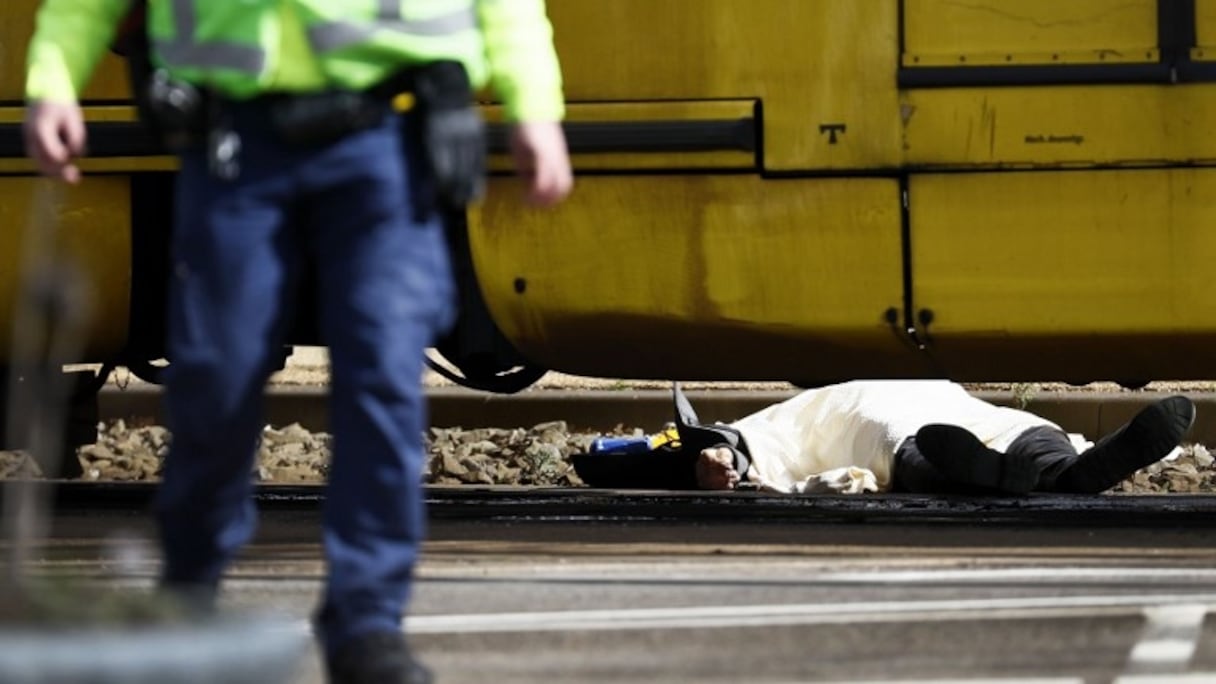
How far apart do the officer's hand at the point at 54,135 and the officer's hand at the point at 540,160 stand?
2.03 ft

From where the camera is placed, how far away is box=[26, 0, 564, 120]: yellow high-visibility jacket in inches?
133

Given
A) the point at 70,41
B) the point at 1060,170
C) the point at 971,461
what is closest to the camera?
the point at 70,41

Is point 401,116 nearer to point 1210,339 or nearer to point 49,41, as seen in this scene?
point 49,41

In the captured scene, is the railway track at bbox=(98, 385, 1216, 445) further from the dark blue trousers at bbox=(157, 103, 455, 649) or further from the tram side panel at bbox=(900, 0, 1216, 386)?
the dark blue trousers at bbox=(157, 103, 455, 649)

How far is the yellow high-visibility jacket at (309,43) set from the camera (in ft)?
11.1

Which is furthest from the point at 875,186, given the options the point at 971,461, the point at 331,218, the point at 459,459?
the point at 459,459

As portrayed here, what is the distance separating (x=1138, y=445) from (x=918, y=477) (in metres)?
0.66

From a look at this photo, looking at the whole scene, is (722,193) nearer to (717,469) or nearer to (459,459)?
(717,469)

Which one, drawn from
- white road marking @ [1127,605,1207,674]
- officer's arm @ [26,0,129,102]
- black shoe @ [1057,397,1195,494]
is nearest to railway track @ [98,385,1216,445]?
black shoe @ [1057,397,1195,494]

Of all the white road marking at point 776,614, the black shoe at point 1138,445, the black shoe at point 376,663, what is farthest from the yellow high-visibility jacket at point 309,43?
the black shoe at point 1138,445

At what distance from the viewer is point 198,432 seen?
11.1 ft

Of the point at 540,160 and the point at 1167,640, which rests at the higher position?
the point at 540,160

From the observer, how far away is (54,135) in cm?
342

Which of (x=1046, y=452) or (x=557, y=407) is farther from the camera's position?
(x=557, y=407)
